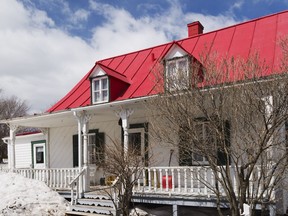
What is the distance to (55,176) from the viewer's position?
14859 millimetres

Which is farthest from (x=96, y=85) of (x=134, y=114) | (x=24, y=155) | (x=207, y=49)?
(x=24, y=155)

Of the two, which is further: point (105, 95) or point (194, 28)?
point (194, 28)

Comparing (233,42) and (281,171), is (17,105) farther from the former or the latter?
(281,171)

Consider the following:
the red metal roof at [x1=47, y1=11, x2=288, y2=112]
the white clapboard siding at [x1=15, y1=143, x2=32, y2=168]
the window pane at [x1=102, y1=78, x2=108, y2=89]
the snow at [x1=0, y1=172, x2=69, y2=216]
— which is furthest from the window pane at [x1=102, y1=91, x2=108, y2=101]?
the white clapboard siding at [x1=15, y1=143, x2=32, y2=168]

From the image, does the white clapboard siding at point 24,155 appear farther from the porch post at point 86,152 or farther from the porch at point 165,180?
the porch post at point 86,152

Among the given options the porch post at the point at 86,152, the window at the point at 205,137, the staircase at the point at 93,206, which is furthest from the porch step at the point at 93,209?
the window at the point at 205,137

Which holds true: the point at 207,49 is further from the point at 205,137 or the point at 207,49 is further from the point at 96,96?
the point at 96,96

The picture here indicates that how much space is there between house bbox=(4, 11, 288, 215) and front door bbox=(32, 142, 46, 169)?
35.6 inches

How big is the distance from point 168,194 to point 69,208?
3884 millimetres

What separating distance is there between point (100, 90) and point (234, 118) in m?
7.72

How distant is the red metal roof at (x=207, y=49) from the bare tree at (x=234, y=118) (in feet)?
8.82

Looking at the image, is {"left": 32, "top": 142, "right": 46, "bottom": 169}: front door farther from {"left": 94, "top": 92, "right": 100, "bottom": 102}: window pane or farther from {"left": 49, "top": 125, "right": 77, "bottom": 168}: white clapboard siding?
{"left": 94, "top": 92, "right": 100, "bottom": 102}: window pane

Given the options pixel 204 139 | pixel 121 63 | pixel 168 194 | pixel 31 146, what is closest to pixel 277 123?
pixel 204 139

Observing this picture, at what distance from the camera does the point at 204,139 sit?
819cm
